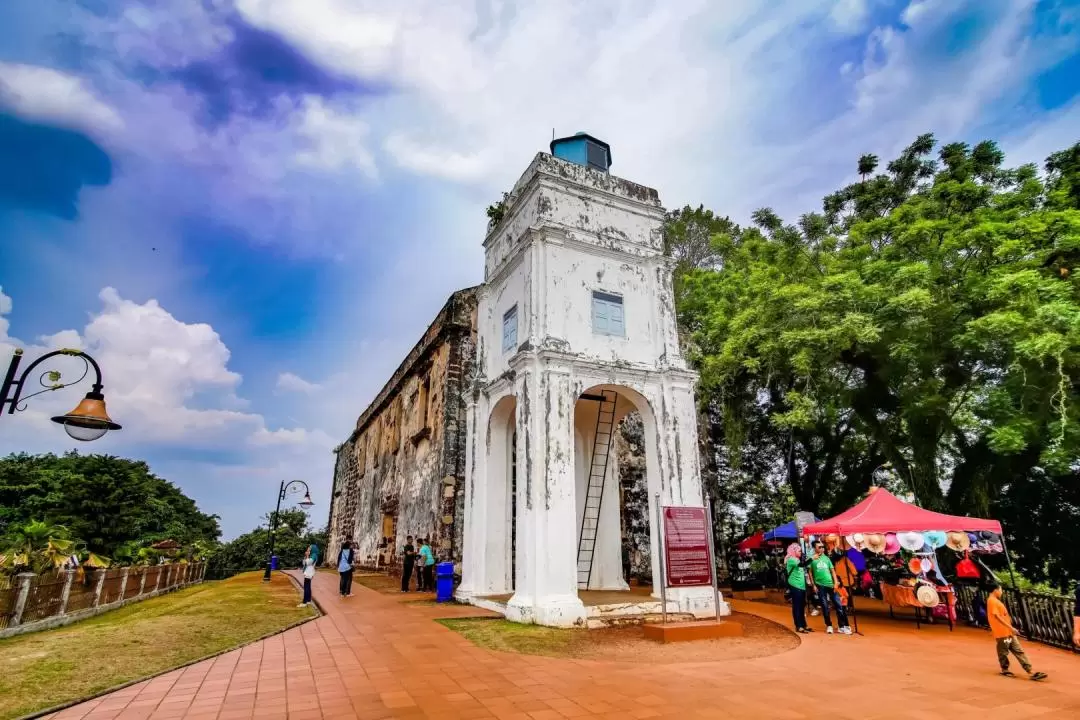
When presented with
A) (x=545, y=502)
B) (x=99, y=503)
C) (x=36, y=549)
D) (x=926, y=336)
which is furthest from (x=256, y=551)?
(x=926, y=336)

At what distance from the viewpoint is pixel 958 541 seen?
8695 millimetres

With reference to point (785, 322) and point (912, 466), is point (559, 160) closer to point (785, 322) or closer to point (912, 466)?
point (785, 322)

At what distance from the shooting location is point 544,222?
1050 cm

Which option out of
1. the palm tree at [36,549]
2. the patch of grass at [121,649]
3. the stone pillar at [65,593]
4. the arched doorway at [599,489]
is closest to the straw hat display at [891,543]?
the arched doorway at [599,489]

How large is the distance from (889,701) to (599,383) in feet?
20.4

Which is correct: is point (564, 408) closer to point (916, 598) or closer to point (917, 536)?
point (917, 536)

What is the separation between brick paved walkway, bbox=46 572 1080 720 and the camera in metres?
4.31

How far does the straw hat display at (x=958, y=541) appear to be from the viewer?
8617mm

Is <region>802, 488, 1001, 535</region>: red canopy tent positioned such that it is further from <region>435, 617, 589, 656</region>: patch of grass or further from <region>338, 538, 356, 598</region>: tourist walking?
<region>338, 538, 356, 598</region>: tourist walking

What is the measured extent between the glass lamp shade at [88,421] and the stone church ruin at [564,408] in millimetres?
5690

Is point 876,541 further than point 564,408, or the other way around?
point 564,408

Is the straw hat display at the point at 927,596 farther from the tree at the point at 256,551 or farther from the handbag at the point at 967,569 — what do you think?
the tree at the point at 256,551

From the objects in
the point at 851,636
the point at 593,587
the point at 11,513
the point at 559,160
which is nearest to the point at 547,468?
the point at 593,587

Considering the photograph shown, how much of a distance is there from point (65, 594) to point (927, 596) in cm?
1635
